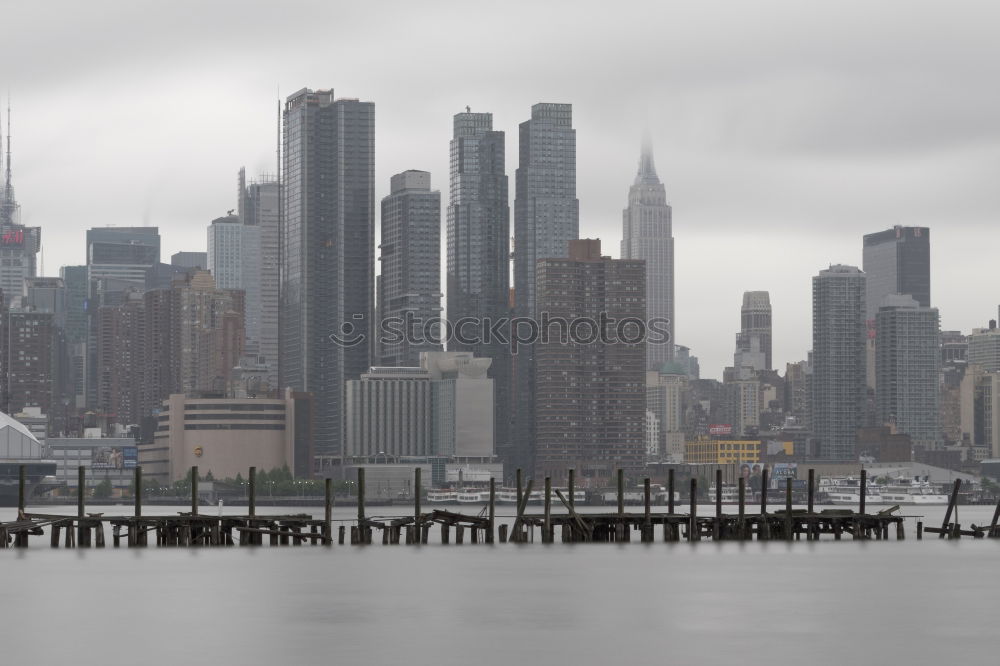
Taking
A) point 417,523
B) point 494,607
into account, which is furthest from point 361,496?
point 494,607

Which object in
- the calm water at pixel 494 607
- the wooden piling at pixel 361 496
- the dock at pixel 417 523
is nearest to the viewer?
the calm water at pixel 494 607

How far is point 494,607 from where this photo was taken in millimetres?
75625

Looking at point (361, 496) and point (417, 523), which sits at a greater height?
Answer: point (361, 496)

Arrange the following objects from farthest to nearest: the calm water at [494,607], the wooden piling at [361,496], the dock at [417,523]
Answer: the wooden piling at [361,496], the dock at [417,523], the calm water at [494,607]

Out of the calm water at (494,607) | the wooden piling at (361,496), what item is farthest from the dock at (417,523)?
the calm water at (494,607)

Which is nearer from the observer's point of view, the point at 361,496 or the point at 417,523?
the point at 417,523

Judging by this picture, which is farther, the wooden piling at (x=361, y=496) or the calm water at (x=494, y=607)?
the wooden piling at (x=361, y=496)

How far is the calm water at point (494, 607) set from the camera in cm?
5891

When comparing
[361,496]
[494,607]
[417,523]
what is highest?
[361,496]

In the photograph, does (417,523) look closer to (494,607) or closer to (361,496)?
(361,496)

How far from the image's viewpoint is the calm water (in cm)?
5891

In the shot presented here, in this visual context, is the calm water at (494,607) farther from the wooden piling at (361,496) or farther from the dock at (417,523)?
the wooden piling at (361,496)

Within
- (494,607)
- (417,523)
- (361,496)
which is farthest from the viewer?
(361,496)

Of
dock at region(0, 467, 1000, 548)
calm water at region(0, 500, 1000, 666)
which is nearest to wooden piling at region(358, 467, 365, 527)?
dock at region(0, 467, 1000, 548)
